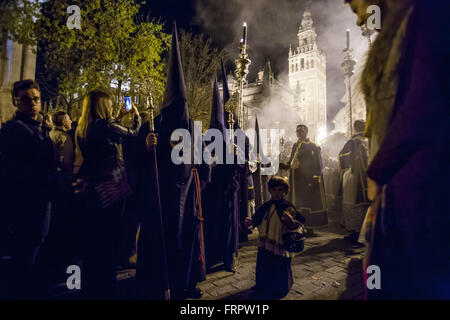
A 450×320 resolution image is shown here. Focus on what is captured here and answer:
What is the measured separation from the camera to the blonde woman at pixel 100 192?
2684 millimetres

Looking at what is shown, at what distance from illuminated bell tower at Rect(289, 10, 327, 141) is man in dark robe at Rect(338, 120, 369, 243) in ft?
283

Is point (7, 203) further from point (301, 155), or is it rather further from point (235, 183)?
point (301, 155)

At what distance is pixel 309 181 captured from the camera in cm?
645

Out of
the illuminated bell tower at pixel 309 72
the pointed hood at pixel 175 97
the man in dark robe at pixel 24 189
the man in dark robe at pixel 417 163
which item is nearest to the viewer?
the man in dark robe at pixel 417 163

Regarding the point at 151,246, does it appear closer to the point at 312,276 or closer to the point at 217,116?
the point at 217,116

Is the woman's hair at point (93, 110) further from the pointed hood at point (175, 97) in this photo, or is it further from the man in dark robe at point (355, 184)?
the man in dark robe at point (355, 184)

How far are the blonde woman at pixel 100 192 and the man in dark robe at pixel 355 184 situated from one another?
5302 mm

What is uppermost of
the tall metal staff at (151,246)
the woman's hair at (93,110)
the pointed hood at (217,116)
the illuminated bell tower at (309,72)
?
the illuminated bell tower at (309,72)

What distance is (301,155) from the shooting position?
647cm

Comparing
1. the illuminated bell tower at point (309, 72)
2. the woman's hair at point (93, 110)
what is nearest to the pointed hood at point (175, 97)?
the woman's hair at point (93, 110)

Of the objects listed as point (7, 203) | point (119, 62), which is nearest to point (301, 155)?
point (7, 203)

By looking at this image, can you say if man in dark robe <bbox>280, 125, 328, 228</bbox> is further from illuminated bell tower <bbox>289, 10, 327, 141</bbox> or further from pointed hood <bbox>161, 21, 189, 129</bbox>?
illuminated bell tower <bbox>289, 10, 327, 141</bbox>

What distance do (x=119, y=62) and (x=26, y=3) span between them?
5196 mm

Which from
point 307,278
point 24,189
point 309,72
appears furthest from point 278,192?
point 309,72
